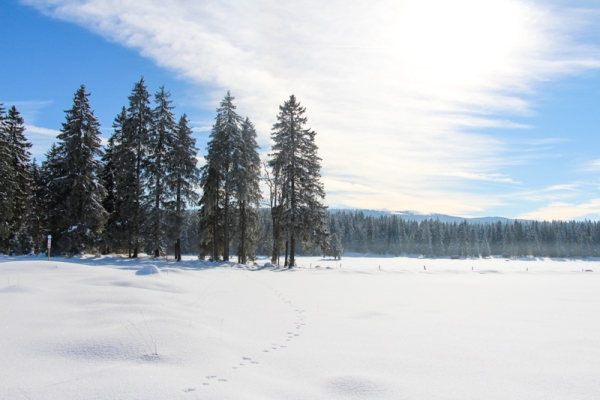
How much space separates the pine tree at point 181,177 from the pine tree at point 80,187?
213 inches

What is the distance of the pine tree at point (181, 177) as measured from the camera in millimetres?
29516

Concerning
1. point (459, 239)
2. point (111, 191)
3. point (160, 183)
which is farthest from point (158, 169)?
point (459, 239)

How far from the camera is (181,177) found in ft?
98.4

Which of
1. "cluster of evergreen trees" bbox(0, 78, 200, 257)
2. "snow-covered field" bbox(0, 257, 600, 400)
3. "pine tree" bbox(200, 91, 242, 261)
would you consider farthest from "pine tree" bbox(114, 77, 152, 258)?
"snow-covered field" bbox(0, 257, 600, 400)

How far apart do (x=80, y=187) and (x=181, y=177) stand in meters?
7.45

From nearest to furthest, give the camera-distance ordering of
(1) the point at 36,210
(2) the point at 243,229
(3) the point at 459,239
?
(2) the point at 243,229
(1) the point at 36,210
(3) the point at 459,239

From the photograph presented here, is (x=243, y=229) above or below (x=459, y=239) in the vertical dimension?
above

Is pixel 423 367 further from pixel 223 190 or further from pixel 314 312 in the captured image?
pixel 223 190

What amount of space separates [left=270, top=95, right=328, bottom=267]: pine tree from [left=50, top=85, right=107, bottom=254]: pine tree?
14.5 meters

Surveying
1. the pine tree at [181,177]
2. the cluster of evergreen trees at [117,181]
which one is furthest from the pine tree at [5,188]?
the pine tree at [181,177]

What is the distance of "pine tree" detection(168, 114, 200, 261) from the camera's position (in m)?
29.5

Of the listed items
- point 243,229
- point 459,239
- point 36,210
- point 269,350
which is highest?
point 36,210

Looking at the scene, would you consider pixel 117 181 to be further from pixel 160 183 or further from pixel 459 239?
pixel 459 239

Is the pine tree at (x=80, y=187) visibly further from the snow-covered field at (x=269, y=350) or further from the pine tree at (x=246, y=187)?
the snow-covered field at (x=269, y=350)
